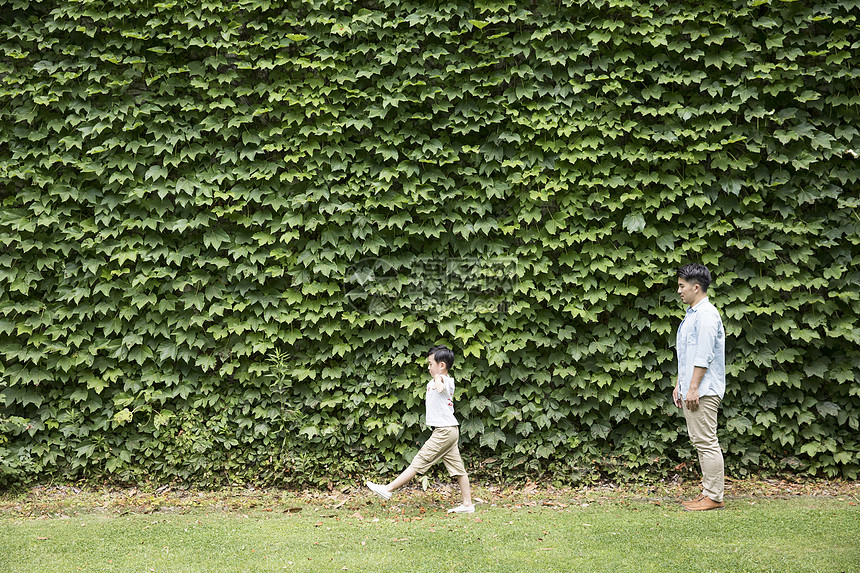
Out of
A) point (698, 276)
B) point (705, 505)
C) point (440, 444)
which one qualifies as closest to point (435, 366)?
point (440, 444)

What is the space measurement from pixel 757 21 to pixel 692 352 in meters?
2.96

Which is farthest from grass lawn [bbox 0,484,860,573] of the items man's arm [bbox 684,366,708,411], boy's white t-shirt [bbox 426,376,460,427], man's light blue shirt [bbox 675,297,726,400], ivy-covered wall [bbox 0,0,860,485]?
man's light blue shirt [bbox 675,297,726,400]

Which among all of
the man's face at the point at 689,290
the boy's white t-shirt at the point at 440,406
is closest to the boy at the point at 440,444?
the boy's white t-shirt at the point at 440,406

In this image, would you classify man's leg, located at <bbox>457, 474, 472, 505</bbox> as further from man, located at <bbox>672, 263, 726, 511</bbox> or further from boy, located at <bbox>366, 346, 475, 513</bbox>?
man, located at <bbox>672, 263, 726, 511</bbox>

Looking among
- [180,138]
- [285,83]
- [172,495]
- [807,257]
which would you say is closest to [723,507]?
[807,257]

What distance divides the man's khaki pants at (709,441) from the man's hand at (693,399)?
0.06 metres

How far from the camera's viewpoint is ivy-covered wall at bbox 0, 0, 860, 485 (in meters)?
5.11

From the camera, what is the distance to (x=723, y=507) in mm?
4504

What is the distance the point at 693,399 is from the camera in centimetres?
433

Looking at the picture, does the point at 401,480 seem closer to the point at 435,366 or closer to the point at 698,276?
the point at 435,366

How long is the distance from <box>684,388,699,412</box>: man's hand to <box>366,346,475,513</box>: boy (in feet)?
5.77

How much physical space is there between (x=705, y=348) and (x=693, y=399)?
39cm

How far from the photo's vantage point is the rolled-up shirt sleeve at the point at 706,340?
14.2 ft

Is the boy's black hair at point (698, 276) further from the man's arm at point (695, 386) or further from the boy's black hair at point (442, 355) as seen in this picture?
the boy's black hair at point (442, 355)
